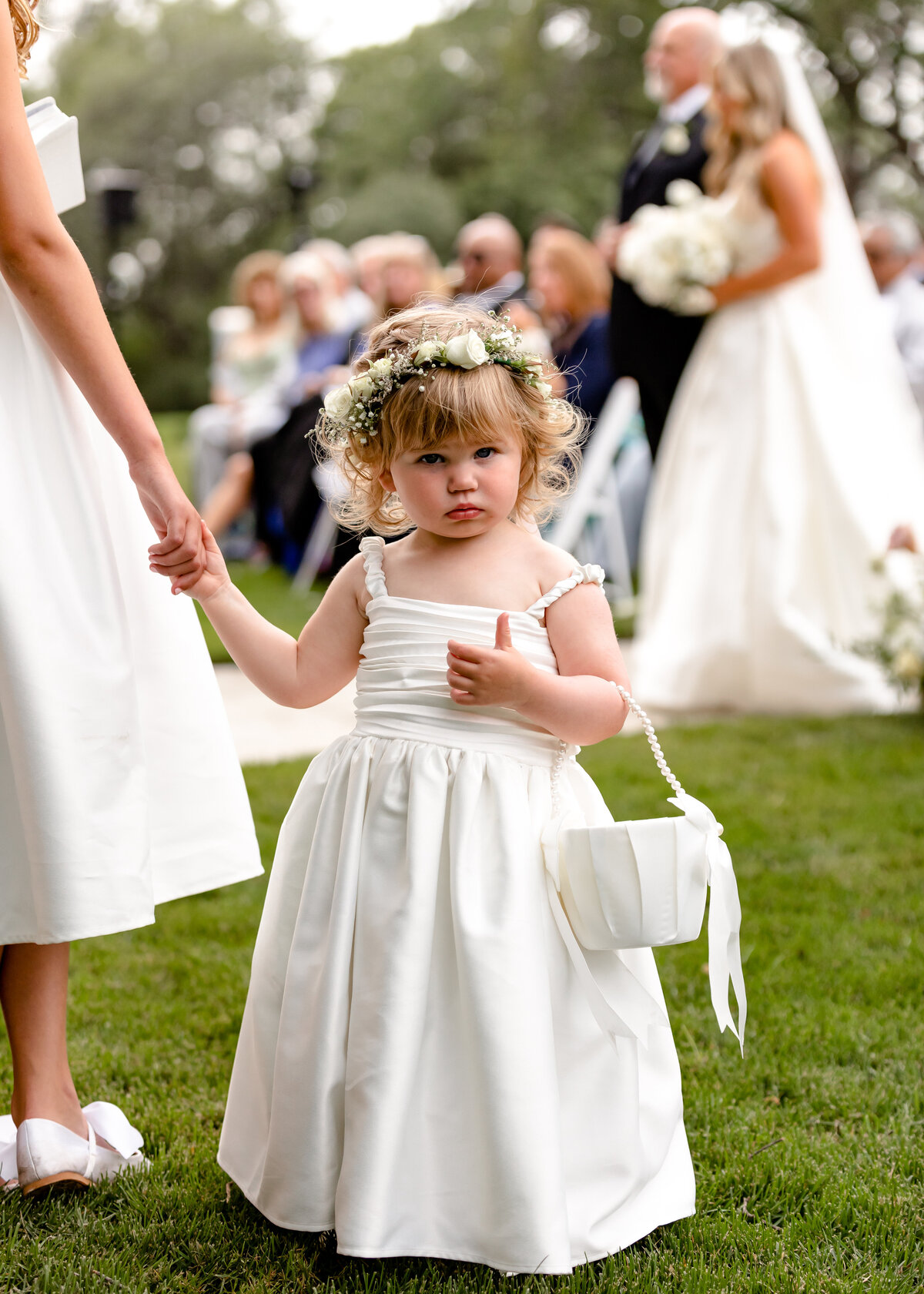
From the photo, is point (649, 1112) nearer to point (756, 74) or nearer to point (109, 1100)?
point (109, 1100)

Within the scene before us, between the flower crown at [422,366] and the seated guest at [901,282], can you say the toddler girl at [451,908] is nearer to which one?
the flower crown at [422,366]

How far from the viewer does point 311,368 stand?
1027 cm

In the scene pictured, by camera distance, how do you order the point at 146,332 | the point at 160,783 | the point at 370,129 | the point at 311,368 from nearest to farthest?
the point at 160,783 < the point at 311,368 < the point at 146,332 < the point at 370,129

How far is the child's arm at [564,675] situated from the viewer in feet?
5.94

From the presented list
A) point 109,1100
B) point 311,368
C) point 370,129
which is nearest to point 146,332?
point 370,129

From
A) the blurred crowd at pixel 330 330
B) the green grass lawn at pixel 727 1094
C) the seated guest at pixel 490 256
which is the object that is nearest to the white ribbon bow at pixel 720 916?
the green grass lawn at pixel 727 1094

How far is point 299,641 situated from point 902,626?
3788mm

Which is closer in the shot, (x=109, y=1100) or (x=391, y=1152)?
(x=391, y=1152)

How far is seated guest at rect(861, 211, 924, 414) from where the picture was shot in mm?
8719

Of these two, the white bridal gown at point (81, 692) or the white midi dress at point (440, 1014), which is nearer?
the white midi dress at point (440, 1014)

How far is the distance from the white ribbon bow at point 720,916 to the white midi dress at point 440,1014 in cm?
12

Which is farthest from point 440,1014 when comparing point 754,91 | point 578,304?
point 578,304

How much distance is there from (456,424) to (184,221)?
33.9 metres

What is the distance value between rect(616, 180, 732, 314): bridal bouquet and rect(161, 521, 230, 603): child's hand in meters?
4.28
